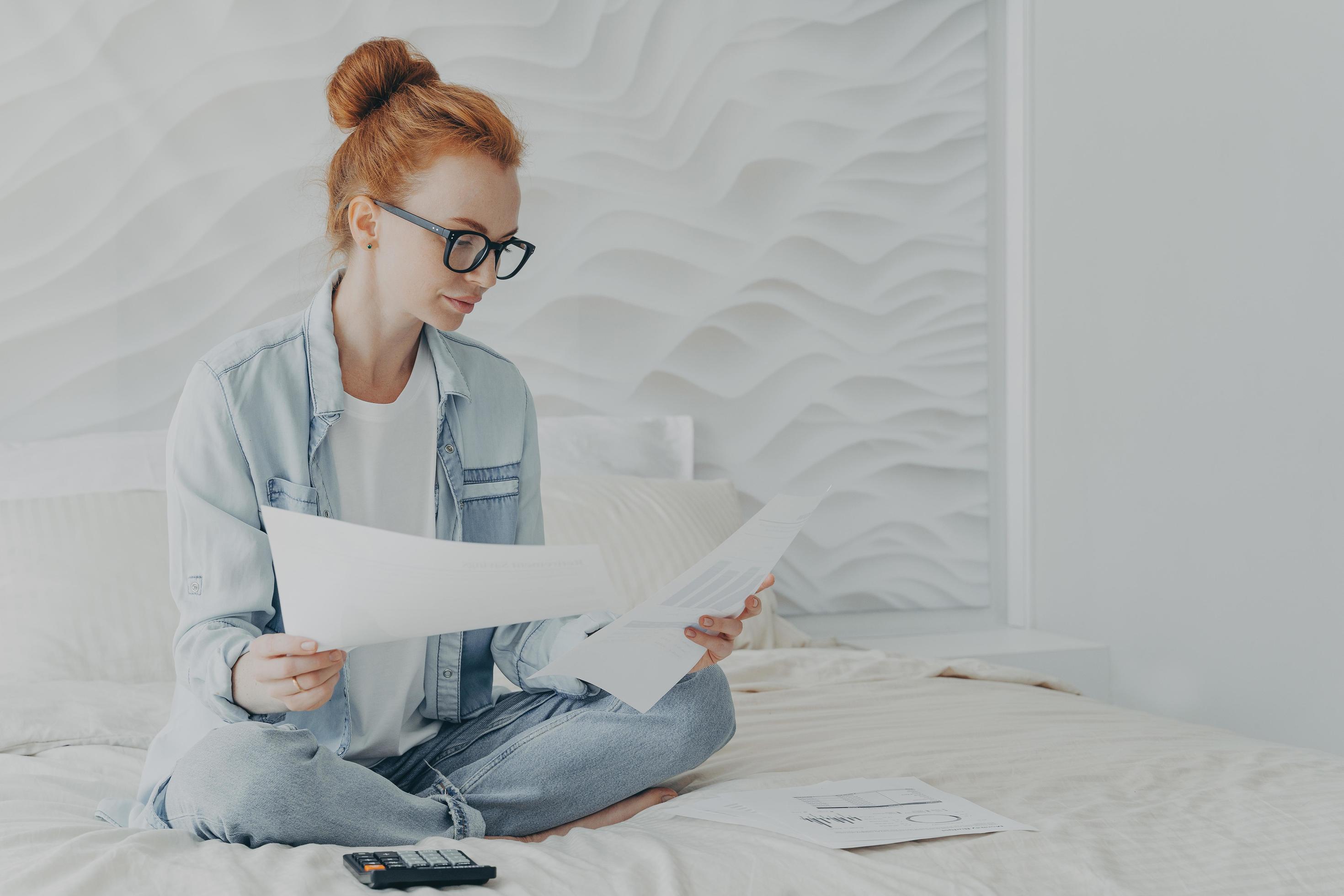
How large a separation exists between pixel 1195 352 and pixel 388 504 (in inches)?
81.6

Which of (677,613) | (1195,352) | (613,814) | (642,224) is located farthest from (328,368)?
(1195,352)

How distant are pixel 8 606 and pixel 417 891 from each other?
52.1 inches

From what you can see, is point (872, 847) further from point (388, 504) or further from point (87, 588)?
point (87, 588)

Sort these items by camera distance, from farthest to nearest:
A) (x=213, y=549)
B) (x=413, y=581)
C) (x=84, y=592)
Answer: (x=84, y=592), (x=213, y=549), (x=413, y=581)

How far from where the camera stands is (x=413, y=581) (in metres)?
0.90

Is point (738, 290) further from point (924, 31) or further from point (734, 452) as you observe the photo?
point (924, 31)

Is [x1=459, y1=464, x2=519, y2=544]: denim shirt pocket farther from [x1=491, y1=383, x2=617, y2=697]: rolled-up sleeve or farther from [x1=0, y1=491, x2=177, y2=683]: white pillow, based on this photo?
[x1=0, y1=491, x2=177, y2=683]: white pillow

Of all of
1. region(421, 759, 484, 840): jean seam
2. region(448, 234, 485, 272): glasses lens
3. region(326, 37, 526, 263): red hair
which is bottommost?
region(421, 759, 484, 840): jean seam

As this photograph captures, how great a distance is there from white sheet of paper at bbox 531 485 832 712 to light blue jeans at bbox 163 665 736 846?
16cm

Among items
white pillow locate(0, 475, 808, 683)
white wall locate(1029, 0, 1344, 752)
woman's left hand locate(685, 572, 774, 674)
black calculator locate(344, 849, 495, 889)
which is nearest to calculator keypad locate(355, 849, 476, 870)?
black calculator locate(344, 849, 495, 889)

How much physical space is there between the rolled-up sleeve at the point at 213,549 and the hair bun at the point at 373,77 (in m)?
0.40

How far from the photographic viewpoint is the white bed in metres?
0.95

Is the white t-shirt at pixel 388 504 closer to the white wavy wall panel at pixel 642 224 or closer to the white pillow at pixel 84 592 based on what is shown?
the white pillow at pixel 84 592

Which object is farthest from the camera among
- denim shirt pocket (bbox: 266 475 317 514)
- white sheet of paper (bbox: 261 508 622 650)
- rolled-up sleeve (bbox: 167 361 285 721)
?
denim shirt pocket (bbox: 266 475 317 514)
